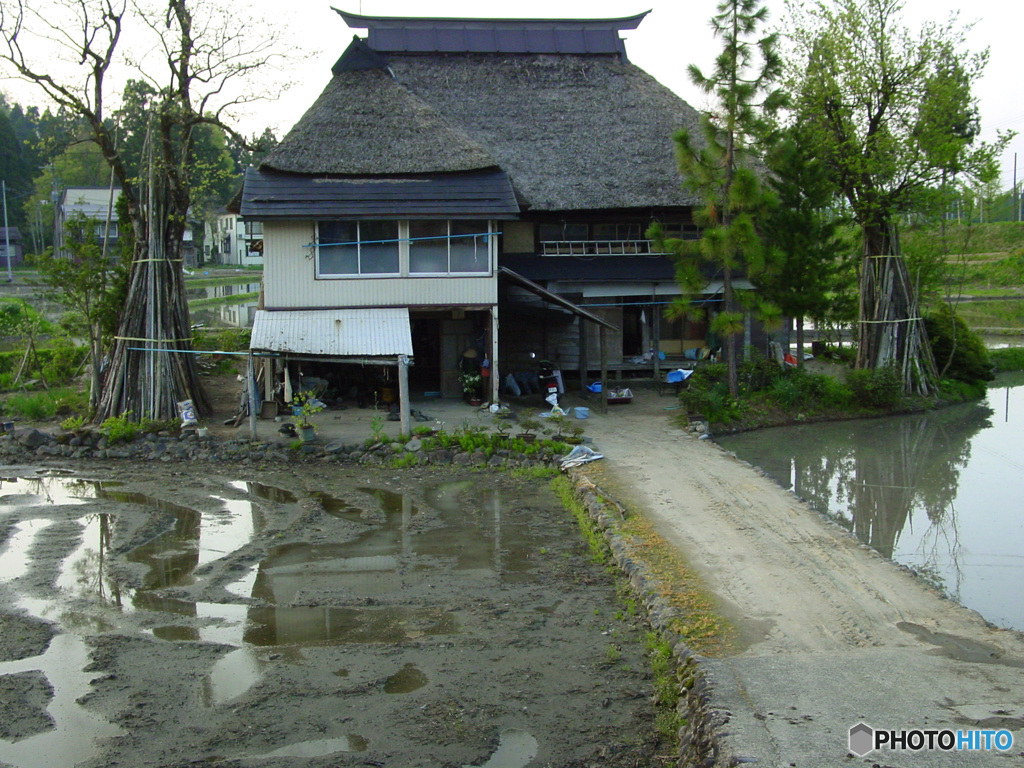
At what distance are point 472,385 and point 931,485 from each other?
387 inches

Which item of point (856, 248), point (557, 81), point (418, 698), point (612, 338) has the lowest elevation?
point (418, 698)

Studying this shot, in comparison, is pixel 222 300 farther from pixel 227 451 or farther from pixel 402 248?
pixel 227 451

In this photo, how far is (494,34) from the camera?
27312 mm

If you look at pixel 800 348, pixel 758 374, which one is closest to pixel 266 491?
pixel 758 374

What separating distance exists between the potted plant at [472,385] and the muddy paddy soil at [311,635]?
6024 millimetres

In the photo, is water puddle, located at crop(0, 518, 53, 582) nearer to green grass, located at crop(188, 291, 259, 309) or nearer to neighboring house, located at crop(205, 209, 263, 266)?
green grass, located at crop(188, 291, 259, 309)

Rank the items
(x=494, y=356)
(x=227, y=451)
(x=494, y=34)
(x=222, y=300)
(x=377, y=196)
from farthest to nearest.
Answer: (x=222, y=300), (x=494, y=34), (x=494, y=356), (x=377, y=196), (x=227, y=451)

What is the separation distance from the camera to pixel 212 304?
43.5 m

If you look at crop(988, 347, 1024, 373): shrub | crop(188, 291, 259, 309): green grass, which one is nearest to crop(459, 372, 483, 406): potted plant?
crop(988, 347, 1024, 373): shrub

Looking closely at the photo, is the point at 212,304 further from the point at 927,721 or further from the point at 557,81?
the point at 927,721

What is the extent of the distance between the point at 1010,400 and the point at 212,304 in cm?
3491

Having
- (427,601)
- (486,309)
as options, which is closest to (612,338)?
(486,309)

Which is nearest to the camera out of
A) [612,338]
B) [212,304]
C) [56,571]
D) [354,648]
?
[354,648]

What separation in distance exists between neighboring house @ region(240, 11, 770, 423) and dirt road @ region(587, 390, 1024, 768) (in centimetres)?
815
